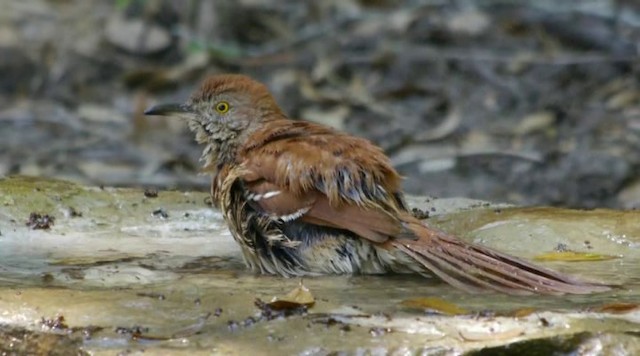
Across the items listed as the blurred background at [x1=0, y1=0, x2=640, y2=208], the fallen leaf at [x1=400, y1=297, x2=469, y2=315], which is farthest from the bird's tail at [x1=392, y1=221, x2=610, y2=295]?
the blurred background at [x1=0, y1=0, x2=640, y2=208]

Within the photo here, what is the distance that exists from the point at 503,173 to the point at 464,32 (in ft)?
7.04

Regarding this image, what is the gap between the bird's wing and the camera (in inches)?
199

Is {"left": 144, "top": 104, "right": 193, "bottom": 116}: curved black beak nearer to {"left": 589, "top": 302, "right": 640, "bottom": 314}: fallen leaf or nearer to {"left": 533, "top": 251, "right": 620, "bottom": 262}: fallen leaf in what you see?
{"left": 533, "top": 251, "right": 620, "bottom": 262}: fallen leaf

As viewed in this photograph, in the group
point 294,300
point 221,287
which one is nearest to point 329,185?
point 221,287

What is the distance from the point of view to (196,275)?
4.99 m

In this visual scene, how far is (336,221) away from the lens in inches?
199

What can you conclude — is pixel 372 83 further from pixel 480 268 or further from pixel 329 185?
pixel 480 268

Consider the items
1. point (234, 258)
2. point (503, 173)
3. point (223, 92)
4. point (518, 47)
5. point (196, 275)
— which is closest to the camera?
point (196, 275)

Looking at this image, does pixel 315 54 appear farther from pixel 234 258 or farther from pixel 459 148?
pixel 234 258

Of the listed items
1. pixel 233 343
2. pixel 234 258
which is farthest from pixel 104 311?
pixel 234 258

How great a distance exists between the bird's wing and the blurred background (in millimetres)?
3775

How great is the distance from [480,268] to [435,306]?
1.92ft

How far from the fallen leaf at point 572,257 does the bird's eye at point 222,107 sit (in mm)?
1613

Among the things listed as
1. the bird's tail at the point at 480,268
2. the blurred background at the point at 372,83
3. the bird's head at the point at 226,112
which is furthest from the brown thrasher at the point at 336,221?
the blurred background at the point at 372,83
